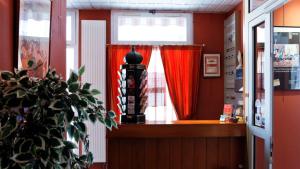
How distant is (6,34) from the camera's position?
172 centimetres

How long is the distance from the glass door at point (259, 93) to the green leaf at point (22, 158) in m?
2.26

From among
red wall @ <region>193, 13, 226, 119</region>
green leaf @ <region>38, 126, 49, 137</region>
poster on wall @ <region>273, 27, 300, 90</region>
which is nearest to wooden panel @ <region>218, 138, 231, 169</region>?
poster on wall @ <region>273, 27, 300, 90</region>

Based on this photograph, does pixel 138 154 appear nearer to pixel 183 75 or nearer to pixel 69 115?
pixel 69 115

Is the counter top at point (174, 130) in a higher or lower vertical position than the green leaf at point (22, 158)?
lower

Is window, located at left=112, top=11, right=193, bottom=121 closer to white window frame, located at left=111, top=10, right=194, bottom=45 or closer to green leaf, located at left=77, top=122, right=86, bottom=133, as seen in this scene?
white window frame, located at left=111, top=10, right=194, bottom=45

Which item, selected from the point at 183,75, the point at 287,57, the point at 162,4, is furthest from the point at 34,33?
the point at 183,75

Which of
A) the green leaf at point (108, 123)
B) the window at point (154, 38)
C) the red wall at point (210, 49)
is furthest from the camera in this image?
the red wall at point (210, 49)

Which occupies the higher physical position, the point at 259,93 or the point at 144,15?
the point at 144,15

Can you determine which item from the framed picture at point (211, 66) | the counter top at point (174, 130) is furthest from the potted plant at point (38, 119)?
the framed picture at point (211, 66)

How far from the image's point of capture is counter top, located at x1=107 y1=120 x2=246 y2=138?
3.04m

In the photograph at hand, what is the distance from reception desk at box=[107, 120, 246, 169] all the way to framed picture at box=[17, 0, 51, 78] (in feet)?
3.59

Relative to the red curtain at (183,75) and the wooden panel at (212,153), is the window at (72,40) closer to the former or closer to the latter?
the red curtain at (183,75)

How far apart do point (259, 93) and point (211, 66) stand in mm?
2686

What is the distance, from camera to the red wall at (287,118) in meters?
3.91
